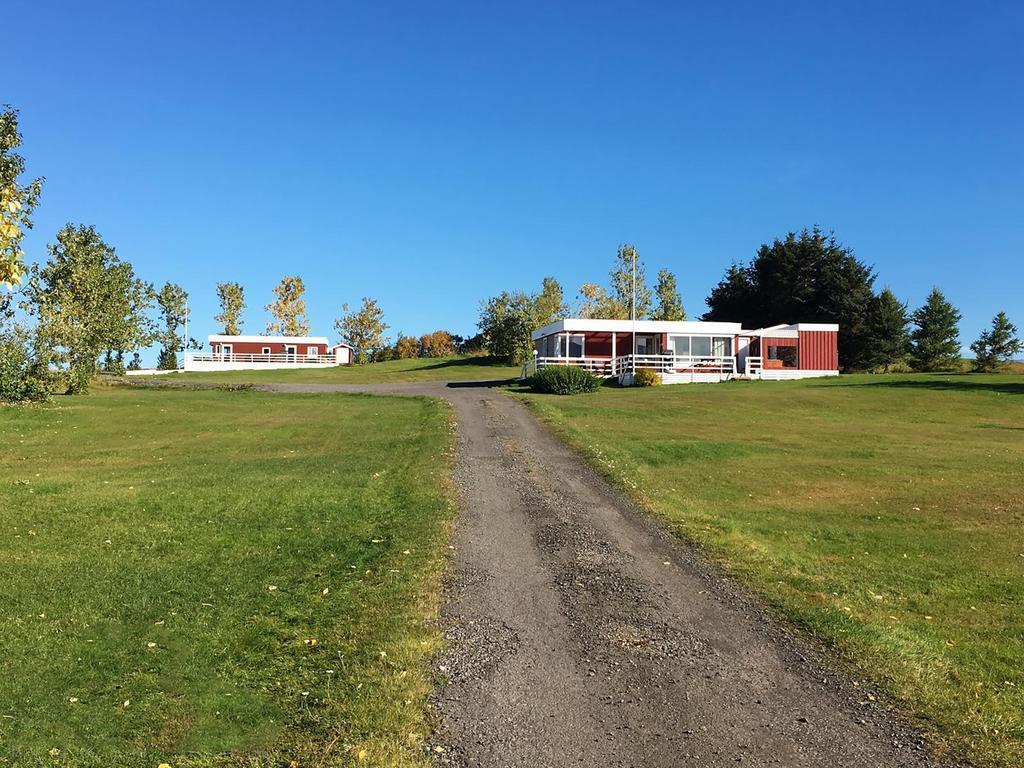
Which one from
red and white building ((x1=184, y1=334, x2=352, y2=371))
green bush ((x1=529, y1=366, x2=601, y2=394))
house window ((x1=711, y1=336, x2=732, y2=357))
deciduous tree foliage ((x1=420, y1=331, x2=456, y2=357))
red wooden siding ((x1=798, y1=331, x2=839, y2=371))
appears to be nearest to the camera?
green bush ((x1=529, y1=366, x2=601, y2=394))

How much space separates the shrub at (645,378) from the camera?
3991 cm

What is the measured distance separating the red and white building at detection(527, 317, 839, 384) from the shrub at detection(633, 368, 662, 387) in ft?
3.49

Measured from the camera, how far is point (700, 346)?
1826 inches

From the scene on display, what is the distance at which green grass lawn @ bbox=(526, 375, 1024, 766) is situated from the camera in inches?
236

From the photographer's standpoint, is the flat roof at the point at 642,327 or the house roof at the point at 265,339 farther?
the house roof at the point at 265,339

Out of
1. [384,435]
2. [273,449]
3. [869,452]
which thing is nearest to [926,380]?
[869,452]

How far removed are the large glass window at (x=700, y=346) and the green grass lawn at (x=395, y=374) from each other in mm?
12421

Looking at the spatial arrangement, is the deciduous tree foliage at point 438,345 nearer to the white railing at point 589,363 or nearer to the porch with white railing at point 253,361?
the porch with white railing at point 253,361

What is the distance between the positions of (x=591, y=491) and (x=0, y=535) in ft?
30.6

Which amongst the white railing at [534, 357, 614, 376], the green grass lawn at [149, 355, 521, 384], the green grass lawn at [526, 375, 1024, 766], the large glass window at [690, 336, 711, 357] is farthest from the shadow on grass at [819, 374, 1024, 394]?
the green grass lawn at [149, 355, 521, 384]

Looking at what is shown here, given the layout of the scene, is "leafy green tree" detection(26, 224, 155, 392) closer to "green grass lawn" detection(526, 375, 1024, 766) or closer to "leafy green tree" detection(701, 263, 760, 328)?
"green grass lawn" detection(526, 375, 1024, 766)

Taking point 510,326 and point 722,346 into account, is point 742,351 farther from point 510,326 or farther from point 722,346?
point 510,326

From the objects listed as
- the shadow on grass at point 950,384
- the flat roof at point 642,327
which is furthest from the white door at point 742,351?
the shadow on grass at point 950,384

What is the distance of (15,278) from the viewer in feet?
24.5
